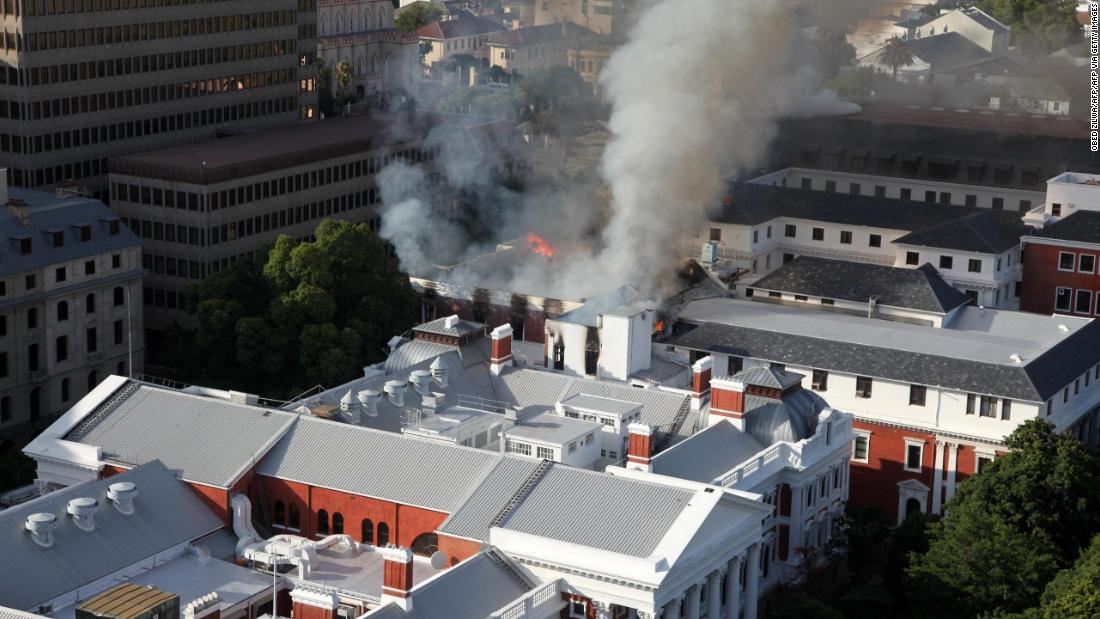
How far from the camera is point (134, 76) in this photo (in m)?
148

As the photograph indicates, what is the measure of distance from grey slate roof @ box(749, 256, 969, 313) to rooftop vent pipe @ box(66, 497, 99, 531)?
198 feet

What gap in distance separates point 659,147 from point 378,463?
46.4 metres

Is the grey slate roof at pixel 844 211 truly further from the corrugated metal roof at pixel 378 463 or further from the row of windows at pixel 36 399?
the corrugated metal roof at pixel 378 463

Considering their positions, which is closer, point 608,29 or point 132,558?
point 132,558

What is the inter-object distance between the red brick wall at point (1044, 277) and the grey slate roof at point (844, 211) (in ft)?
8.39

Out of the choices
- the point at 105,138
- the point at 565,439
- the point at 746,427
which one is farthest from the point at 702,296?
the point at 105,138

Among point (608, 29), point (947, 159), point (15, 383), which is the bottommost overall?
point (15, 383)

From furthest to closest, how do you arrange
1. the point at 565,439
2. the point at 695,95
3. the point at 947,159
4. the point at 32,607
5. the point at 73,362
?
the point at 947,159 → the point at 695,95 → the point at 73,362 → the point at 565,439 → the point at 32,607

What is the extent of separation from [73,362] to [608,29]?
1995 inches

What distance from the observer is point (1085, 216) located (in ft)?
473

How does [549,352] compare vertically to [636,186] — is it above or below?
below

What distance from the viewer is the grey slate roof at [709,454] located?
92.7 meters

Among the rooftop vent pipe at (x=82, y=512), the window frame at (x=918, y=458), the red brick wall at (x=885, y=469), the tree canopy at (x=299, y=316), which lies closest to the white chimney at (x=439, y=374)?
the tree canopy at (x=299, y=316)

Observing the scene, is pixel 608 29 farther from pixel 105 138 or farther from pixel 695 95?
pixel 105 138
